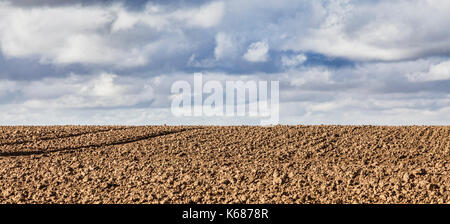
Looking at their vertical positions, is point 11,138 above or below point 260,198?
above

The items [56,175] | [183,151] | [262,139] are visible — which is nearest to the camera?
[56,175]

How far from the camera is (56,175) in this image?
13.8 meters

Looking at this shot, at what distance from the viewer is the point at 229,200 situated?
10711 mm

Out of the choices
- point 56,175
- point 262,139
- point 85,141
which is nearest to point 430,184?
point 262,139

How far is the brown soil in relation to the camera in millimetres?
11320

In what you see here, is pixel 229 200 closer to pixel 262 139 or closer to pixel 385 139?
pixel 262 139

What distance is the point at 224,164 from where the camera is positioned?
48.4 feet

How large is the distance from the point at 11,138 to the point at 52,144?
2307 mm

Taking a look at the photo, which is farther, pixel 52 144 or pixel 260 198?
pixel 52 144

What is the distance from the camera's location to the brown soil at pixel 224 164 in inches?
446

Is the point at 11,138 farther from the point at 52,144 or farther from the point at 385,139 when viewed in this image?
the point at 385,139
